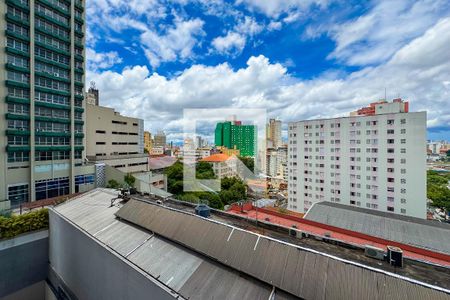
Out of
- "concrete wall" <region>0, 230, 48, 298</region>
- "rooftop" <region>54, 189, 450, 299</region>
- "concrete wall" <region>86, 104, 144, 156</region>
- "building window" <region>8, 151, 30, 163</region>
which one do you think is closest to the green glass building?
"concrete wall" <region>86, 104, 144, 156</region>

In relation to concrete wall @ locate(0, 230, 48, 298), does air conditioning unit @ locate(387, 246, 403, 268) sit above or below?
above

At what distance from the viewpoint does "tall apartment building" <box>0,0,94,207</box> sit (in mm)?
18875

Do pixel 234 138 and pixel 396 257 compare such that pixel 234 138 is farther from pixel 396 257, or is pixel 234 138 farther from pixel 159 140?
pixel 159 140

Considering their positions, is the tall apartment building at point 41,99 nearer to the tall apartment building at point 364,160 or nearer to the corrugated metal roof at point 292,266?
the corrugated metal roof at point 292,266

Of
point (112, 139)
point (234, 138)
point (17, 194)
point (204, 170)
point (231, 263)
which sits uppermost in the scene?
point (234, 138)

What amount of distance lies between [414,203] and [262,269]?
2757 centimetres

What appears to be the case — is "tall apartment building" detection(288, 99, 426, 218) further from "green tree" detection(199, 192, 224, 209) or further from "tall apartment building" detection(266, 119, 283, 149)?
"tall apartment building" detection(266, 119, 283, 149)

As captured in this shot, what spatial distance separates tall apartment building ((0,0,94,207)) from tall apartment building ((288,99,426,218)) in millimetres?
29853

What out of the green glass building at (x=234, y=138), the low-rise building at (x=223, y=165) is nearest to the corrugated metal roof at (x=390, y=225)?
the green glass building at (x=234, y=138)

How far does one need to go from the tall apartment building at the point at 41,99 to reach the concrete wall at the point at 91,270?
1242cm

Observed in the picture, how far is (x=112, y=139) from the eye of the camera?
31.1 meters

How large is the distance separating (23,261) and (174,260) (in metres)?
11.8

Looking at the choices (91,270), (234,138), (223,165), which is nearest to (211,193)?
(223,165)

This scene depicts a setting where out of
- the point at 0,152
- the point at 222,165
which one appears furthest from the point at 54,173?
the point at 222,165
